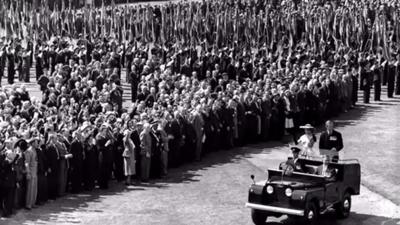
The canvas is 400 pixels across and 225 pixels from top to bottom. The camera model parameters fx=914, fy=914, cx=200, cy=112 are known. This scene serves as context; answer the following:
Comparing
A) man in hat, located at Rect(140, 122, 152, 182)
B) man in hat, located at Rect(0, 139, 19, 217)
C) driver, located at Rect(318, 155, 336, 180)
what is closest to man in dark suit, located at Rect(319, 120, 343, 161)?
driver, located at Rect(318, 155, 336, 180)

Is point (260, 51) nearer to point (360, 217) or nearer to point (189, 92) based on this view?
point (189, 92)

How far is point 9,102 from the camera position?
26.1m

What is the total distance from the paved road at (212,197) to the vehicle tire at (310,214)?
101 centimetres

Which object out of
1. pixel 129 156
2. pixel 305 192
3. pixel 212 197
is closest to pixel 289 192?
pixel 305 192

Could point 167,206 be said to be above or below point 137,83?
below

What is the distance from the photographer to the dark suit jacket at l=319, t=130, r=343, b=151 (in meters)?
21.2

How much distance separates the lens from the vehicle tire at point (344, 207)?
2030 cm

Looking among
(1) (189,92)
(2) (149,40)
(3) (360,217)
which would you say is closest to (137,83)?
(1) (189,92)

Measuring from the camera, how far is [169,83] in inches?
1240

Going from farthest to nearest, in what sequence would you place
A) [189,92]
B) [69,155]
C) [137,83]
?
[137,83] → [189,92] → [69,155]

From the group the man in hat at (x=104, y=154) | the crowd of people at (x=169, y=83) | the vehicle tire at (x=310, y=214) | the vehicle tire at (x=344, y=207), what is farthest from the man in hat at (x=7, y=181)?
the vehicle tire at (x=344, y=207)

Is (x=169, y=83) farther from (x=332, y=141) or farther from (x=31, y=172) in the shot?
(x=31, y=172)

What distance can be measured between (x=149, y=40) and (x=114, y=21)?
193 centimetres

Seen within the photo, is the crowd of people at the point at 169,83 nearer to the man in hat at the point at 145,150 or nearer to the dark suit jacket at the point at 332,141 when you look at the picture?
the man in hat at the point at 145,150
